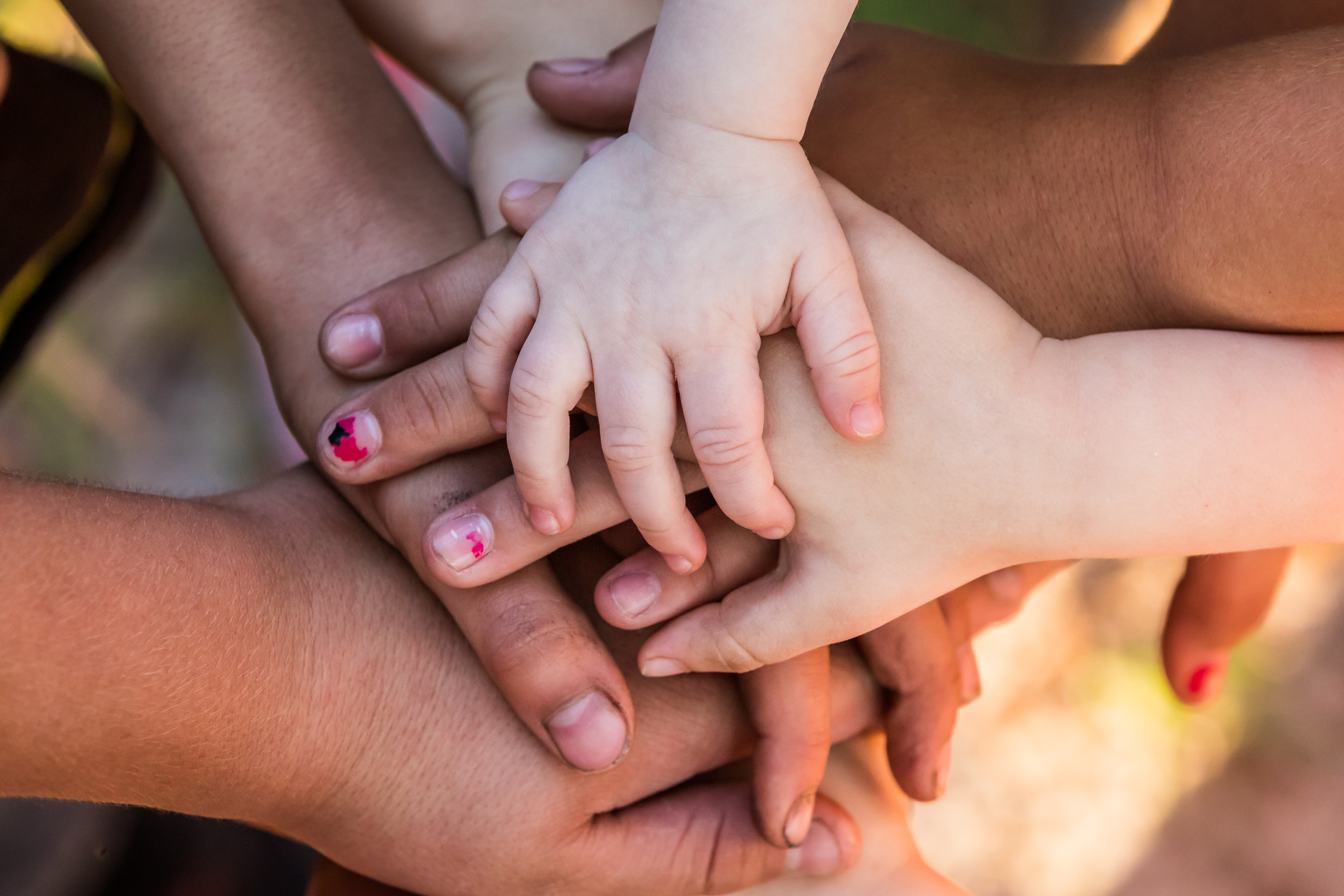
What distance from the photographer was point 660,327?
0.61 m

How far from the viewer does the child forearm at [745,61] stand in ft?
1.96

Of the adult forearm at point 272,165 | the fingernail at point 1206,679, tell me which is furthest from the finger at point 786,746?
the fingernail at point 1206,679

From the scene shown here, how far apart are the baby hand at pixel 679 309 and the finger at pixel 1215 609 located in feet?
2.25

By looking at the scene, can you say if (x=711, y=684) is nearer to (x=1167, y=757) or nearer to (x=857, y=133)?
(x=857, y=133)

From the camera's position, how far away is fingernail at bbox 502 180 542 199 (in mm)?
762

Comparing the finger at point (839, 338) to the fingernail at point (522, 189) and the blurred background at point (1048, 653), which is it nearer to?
the fingernail at point (522, 189)

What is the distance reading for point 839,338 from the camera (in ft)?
2.03

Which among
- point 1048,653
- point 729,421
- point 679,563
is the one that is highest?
point 729,421

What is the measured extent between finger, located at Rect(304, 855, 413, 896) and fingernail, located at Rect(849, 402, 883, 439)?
62cm

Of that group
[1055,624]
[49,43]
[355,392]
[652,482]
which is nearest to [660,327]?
[652,482]

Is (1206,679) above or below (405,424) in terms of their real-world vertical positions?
below

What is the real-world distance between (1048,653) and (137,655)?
1.38m

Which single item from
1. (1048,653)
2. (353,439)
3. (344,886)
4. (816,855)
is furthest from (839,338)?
(1048,653)

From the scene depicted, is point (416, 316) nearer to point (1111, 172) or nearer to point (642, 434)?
point (642, 434)
